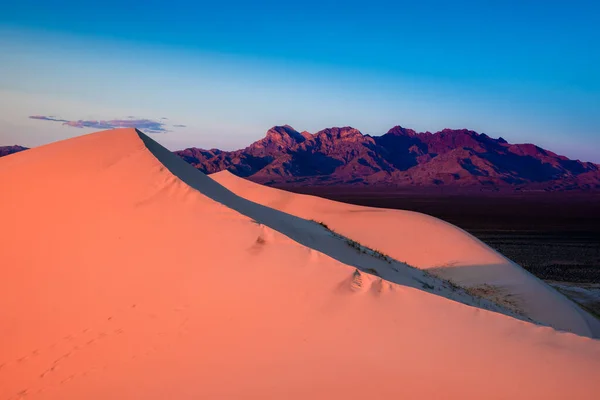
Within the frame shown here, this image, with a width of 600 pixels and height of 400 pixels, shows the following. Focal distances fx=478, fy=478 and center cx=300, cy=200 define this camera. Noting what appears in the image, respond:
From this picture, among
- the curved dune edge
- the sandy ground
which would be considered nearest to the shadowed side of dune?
the curved dune edge

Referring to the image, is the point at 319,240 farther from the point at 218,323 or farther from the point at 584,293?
the point at 584,293

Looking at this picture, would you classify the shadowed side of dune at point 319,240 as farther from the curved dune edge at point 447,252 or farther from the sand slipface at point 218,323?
the curved dune edge at point 447,252

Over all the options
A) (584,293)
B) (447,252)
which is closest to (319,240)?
(447,252)

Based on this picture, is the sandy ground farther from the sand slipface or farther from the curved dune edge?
the sand slipface

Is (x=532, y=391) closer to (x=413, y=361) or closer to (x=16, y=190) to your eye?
(x=413, y=361)

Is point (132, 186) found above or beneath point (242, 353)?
above

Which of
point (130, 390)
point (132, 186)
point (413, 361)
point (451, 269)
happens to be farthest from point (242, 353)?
point (451, 269)
